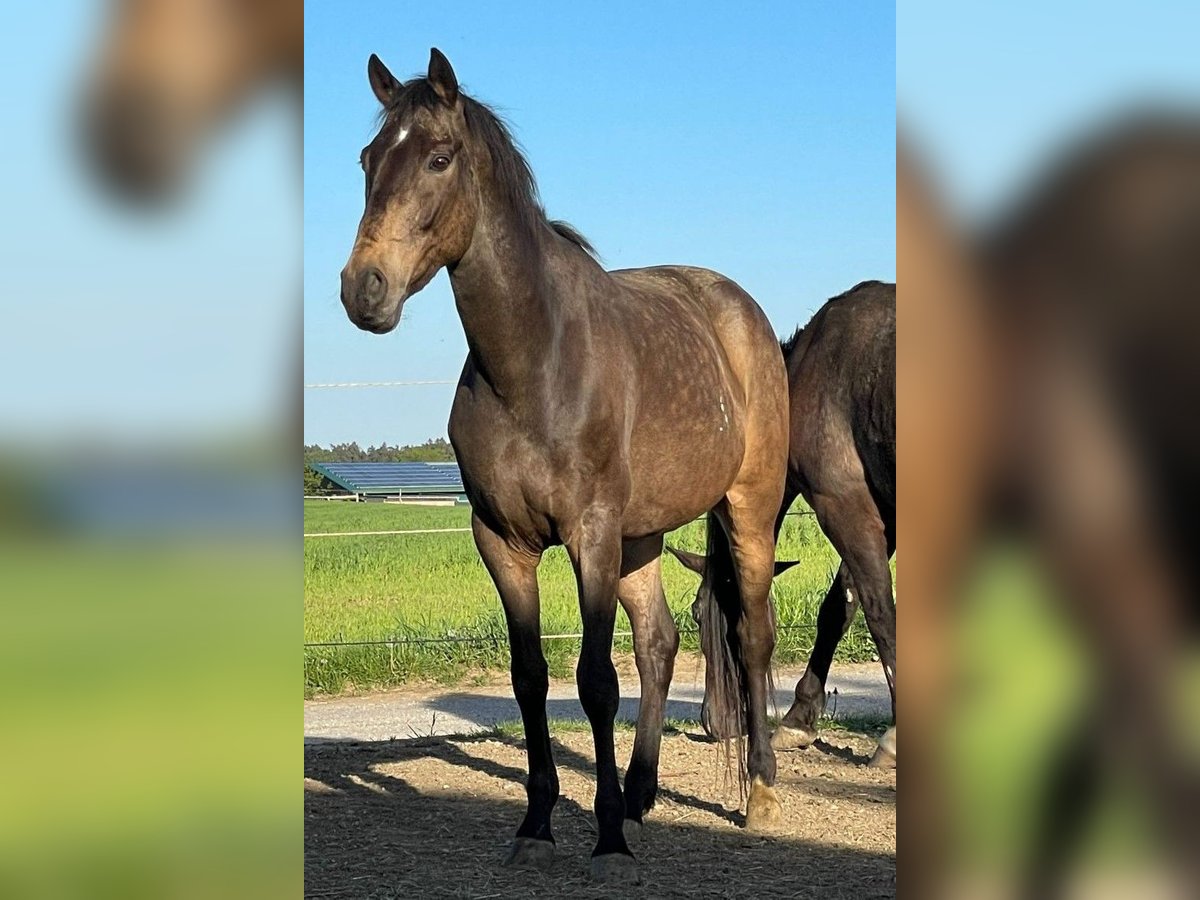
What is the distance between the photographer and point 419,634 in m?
9.88

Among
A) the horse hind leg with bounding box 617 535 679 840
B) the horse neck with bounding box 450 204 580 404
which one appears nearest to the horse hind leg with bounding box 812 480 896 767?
the horse hind leg with bounding box 617 535 679 840

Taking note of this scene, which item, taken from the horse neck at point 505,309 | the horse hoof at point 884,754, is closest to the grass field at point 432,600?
the horse hoof at point 884,754

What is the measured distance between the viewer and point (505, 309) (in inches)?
177

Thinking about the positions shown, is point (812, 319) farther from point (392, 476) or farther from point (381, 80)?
point (392, 476)

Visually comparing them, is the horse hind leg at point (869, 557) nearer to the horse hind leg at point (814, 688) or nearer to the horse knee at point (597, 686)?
the horse hind leg at point (814, 688)

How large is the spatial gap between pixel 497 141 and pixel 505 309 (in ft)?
1.88

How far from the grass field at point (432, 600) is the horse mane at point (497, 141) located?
5221 millimetres

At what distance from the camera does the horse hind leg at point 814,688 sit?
686cm

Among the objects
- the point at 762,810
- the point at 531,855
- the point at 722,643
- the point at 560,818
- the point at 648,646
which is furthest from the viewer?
the point at 722,643
